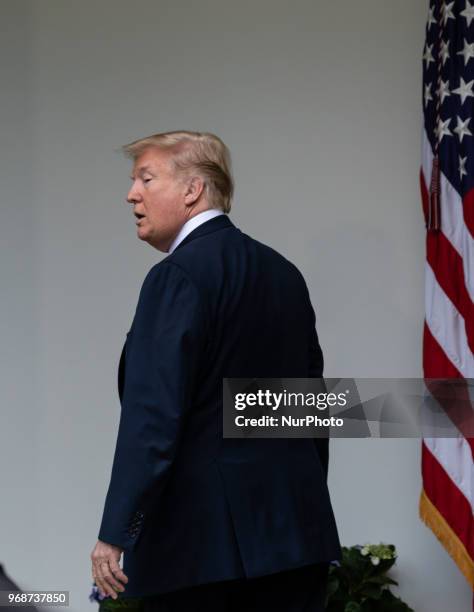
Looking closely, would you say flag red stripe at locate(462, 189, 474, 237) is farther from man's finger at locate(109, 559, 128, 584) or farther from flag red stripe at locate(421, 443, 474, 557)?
man's finger at locate(109, 559, 128, 584)

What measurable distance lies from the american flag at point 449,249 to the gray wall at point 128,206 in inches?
13.3

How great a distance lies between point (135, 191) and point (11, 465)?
193cm

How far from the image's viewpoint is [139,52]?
4172 mm

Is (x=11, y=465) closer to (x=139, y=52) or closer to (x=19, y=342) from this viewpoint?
(x=19, y=342)

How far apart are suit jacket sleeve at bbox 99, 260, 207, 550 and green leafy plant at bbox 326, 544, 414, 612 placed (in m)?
1.60

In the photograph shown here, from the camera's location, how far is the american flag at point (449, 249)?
3.49m

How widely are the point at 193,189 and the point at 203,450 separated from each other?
593 millimetres

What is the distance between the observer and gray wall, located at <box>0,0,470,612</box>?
13.2ft

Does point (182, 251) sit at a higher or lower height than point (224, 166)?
lower

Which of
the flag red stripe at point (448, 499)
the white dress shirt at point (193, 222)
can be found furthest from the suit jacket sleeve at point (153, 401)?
the flag red stripe at point (448, 499)

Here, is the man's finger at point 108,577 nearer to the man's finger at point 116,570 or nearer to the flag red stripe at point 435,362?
the man's finger at point 116,570

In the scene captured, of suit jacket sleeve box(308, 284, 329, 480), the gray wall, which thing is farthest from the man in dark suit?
the gray wall

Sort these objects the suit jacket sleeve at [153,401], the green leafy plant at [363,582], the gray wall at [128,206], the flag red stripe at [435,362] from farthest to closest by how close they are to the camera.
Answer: the gray wall at [128,206] < the green leafy plant at [363,582] < the flag red stripe at [435,362] < the suit jacket sleeve at [153,401]

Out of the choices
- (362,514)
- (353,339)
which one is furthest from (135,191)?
(362,514)
